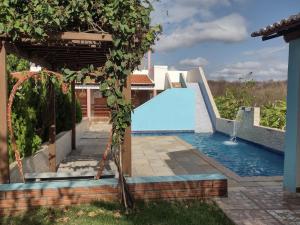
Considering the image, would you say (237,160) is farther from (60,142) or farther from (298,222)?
(298,222)

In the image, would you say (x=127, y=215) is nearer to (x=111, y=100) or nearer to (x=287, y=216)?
(x=111, y=100)

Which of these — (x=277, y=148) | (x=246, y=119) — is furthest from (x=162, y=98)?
→ (x=277, y=148)

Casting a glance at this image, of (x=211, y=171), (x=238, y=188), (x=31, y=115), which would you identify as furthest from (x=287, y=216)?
(x=31, y=115)

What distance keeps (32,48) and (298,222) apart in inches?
269

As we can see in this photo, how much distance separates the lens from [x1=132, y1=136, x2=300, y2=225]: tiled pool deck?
19.6ft

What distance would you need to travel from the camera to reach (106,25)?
6230 mm

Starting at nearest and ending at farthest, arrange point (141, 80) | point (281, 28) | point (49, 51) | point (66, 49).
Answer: point (281, 28), point (66, 49), point (49, 51), point (141, 80)

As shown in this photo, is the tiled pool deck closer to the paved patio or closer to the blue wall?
the paved patio

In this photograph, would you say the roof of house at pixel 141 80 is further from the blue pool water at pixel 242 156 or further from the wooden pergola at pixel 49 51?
the wooden pergola at pixel 49 51

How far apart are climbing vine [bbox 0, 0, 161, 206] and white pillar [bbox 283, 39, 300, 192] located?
3.62 metres

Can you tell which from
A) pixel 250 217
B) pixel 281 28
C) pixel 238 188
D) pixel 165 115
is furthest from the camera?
pixel 165 115

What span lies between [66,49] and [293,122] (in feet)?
18.7

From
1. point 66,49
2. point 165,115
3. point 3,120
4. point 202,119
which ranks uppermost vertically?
point 66,49

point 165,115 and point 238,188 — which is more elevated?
point 165,115
